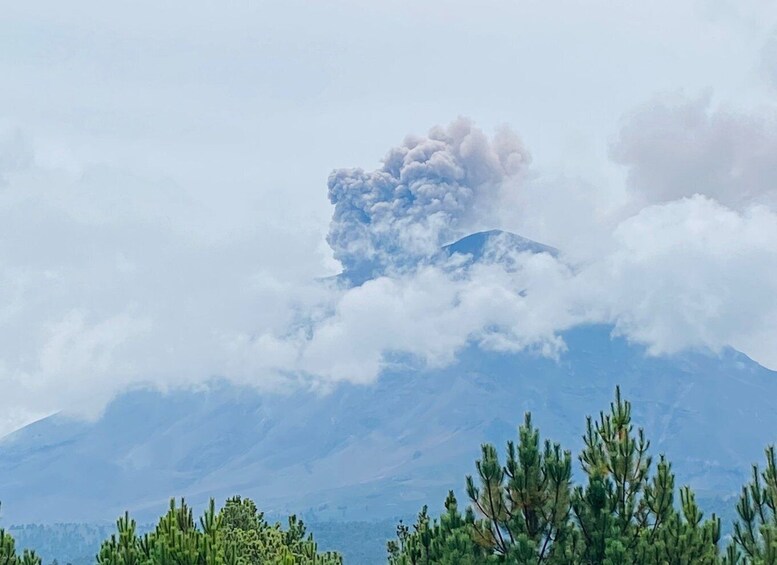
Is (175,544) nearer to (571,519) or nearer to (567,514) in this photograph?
(567,514)

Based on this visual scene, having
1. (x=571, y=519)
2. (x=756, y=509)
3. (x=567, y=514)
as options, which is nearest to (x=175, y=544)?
(x=567, y=514)

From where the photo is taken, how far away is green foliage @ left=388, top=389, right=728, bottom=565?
21453 millimetres

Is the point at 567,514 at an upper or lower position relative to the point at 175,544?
lower

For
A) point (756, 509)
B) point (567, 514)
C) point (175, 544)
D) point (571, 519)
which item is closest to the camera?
point (175, 544)

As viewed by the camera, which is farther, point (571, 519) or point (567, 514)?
point (571, 519)

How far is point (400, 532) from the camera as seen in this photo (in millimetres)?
41375

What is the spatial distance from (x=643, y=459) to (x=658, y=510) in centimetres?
111

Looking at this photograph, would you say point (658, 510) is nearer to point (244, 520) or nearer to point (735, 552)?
point (735, 552)

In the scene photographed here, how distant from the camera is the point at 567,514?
21.9 m

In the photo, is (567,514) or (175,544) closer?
(175,544)

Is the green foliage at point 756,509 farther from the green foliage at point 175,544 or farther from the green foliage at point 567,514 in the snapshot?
the green foliage at point 175,544

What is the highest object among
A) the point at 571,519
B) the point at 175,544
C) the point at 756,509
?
the point at 175,544

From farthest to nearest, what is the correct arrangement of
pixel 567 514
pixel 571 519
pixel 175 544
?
pixel 571 519 < pixel 567 514 < pixel 175 544

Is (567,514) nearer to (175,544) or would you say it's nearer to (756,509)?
(756,509)
